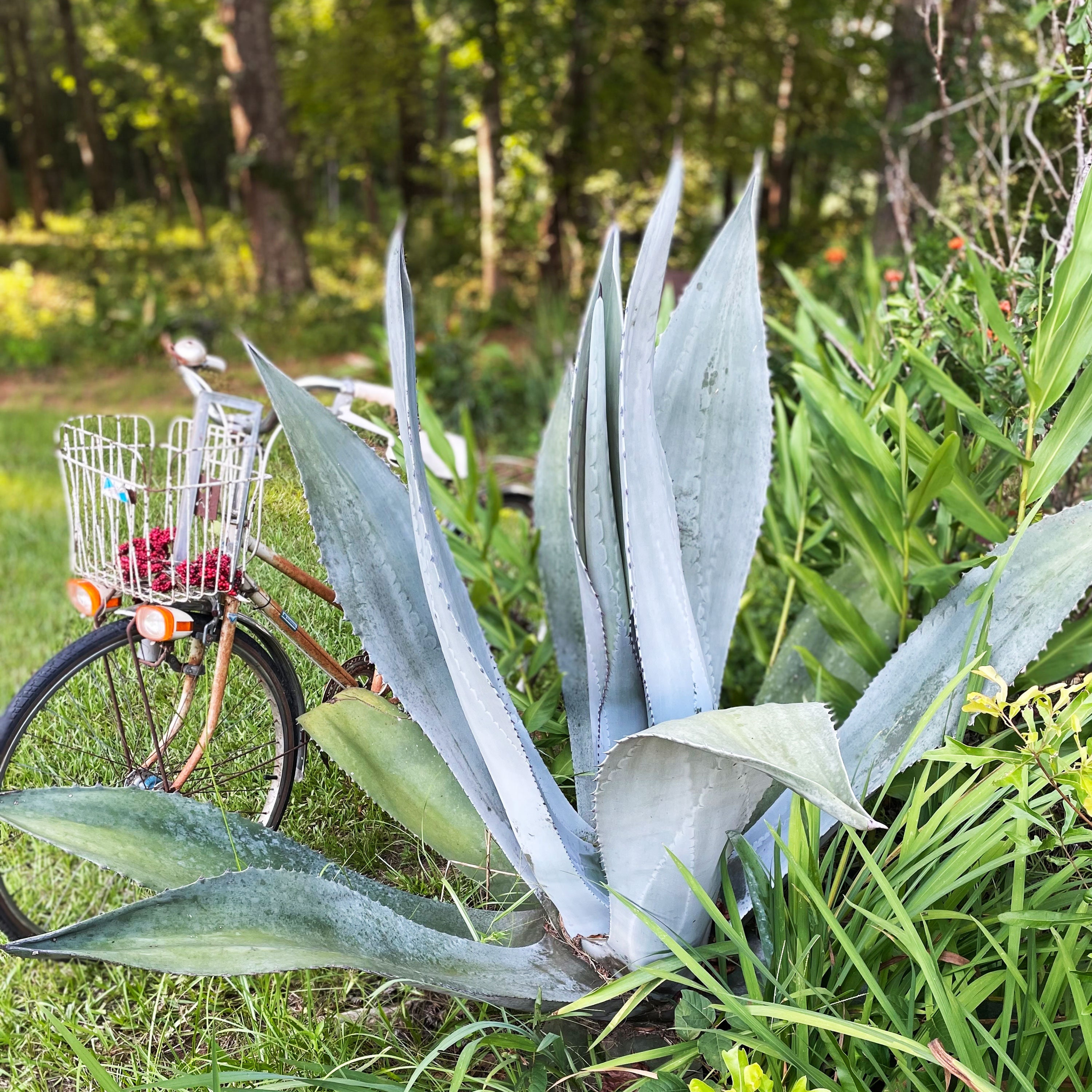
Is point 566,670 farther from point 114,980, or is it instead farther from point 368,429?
point 114,980

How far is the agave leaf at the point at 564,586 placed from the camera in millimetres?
1725

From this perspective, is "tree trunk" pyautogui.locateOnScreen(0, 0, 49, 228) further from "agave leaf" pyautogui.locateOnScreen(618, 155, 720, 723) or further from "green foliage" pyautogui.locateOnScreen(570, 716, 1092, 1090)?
"green foliage" pyautogui.locateOnScreen(570, 716, 1092, 1090)

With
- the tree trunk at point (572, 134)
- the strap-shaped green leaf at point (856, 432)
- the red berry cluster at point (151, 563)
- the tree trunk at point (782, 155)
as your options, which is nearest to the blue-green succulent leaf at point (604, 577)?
the strap-shaped green leaf at point (856, 432)

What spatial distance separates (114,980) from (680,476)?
1.34 metres

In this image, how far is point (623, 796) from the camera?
1234 mm

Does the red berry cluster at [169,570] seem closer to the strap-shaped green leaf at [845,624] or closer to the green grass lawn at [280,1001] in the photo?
the green grass lawn at [280,1001]

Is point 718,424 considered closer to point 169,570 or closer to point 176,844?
point 169,570

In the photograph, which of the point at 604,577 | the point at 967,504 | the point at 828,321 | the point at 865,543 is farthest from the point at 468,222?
the point at 604,577

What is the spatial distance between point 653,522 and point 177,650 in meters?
0.89

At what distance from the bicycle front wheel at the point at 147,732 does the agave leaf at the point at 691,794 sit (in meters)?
0.70

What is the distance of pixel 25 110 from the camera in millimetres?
19781

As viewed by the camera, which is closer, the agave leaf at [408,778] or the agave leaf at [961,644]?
the agave leaf at [961,644]

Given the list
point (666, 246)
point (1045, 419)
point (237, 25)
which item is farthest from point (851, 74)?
point (666, 246)

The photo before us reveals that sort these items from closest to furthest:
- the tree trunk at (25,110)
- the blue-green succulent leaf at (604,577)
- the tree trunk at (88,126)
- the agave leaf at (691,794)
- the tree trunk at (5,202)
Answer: the agave leaf at (691,794)
the blue-green succulent leaf at (604,577)
the tree trunk at (88,126)
the tree trunk at (5,202)
the tree trunk at (25,110)
